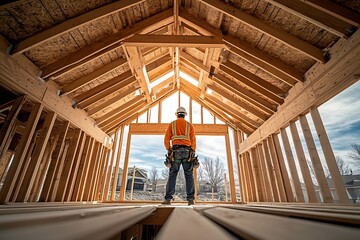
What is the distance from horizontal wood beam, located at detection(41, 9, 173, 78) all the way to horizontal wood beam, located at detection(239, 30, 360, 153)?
290cm

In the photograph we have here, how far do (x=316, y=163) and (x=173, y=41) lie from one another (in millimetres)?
3099

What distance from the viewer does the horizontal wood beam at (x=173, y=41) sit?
323 centimetres

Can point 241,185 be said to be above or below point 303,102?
below

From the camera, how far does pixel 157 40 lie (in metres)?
3.26

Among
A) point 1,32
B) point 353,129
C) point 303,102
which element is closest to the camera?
point 1,32

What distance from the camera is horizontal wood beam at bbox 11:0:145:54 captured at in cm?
237

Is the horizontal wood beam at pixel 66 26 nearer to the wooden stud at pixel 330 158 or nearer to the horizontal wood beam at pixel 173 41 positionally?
the horizontal wood beam at pixel 173 41

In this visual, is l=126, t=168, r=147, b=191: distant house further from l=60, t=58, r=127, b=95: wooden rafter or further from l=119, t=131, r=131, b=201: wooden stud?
l=60, t=58, r=127, b=95: wooden rafter

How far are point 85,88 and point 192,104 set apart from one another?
13.7 feet

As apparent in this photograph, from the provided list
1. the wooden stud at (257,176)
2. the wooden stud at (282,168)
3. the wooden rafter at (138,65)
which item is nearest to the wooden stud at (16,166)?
the wooden rafter at (138,65)

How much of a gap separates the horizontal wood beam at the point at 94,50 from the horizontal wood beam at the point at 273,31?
1.28 meters

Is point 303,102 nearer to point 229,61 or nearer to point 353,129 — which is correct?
point 229,61

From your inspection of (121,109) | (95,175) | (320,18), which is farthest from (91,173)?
(320,18)

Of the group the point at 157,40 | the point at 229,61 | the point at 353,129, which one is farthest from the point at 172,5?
the point at 353,129
